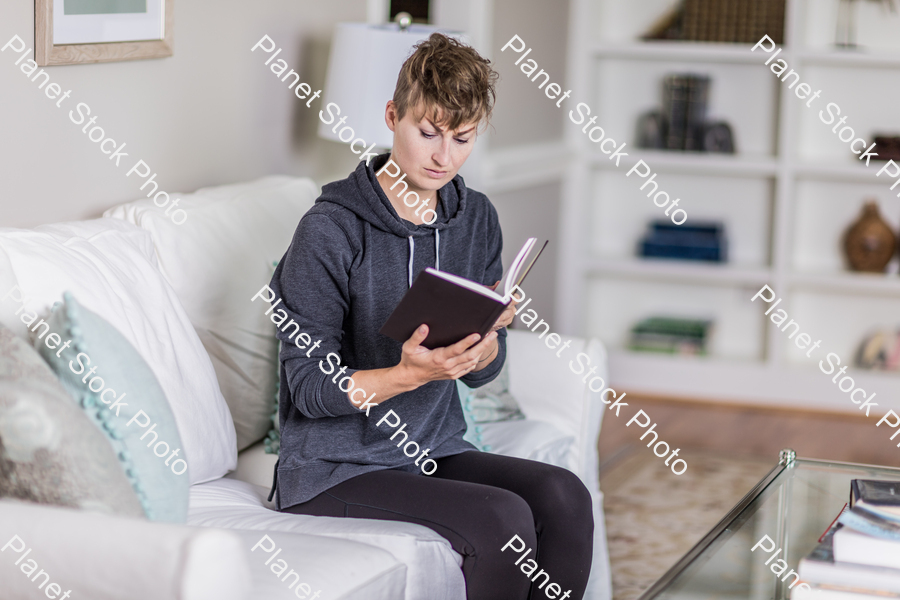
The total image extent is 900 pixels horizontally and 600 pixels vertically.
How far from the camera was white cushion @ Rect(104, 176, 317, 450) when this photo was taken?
→ 170cm

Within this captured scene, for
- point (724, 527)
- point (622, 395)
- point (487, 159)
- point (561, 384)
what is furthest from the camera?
point (622, 395)

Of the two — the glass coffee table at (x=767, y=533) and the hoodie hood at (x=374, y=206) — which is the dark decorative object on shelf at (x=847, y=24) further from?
the hoodie hood at (x=374, y=206)

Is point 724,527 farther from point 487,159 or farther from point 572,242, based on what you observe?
point 572,242

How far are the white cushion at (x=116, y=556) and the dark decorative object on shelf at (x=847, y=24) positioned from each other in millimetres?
3254

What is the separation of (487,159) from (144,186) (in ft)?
4.98

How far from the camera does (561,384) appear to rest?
6.72 ft

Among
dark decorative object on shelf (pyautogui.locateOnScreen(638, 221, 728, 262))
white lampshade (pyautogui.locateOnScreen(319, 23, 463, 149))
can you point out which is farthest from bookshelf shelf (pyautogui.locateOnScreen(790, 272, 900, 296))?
white lampshade (pyautogui.locateOnScreen(319, 23, 463, 149))

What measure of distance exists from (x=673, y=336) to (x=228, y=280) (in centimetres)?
237

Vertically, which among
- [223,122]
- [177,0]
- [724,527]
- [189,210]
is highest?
[177,0]

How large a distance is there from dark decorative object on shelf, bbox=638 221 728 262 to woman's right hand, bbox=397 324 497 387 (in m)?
2.51

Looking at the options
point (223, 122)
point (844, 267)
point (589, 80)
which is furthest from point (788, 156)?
point (223, 122)

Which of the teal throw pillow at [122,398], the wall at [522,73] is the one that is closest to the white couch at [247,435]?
the teal throw pillow at [122,398]

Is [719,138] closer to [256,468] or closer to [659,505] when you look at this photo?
[659,505]

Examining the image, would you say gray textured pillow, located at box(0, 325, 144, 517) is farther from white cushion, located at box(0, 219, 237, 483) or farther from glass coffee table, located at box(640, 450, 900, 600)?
glass coffee table, located at box(640, 450, 900, 600)
